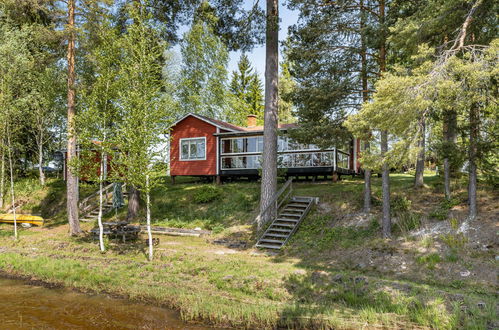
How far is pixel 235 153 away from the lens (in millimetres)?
21266

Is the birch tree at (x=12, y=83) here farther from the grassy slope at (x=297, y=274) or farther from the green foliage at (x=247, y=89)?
the green foliage at (x=247, y=89)

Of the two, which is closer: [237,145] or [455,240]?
[455,240]

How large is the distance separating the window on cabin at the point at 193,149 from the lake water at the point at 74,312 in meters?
13.9

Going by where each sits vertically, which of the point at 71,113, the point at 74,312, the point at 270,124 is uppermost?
the point at 71,113

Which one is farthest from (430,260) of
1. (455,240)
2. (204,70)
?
(204,70)

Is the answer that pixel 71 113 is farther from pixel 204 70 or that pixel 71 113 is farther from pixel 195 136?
pixel 204 70

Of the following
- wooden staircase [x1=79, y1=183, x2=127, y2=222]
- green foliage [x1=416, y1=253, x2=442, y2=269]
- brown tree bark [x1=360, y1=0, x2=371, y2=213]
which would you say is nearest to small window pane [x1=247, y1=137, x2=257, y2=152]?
wooden staircase [x1=79, y1=183, x2=127, y2=222]

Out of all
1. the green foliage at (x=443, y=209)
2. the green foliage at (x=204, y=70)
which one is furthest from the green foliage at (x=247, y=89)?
the green foliage at (x=443, y=209)

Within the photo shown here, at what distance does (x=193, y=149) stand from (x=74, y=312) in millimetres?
15652

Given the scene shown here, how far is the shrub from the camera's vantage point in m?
18.2

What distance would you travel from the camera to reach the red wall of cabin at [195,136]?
22062mm

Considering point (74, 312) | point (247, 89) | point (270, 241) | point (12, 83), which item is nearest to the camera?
point (74, 312)

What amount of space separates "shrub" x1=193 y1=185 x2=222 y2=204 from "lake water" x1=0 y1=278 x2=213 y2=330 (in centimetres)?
934

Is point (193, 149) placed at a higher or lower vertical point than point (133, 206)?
higher
